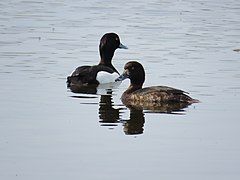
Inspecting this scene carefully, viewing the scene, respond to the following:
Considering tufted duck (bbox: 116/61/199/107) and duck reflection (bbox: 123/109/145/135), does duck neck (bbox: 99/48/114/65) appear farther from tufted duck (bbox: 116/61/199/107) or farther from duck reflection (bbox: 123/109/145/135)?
duck reflection (bbox: 123/109/145/135)

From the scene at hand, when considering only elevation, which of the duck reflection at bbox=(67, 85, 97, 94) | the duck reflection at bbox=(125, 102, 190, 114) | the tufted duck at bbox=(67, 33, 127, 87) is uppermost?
the duck reflection at bbox=(125, 102, 190, 114)

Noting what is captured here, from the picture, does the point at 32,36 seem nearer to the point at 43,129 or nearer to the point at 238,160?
the point at 43,129

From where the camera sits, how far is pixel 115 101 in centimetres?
1617

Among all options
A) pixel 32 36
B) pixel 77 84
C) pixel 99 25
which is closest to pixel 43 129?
pixel 77 84

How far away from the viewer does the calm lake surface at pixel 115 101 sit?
1084 centimetres

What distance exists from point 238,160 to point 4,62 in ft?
31.9

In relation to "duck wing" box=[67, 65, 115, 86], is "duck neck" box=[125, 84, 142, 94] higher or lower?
higher

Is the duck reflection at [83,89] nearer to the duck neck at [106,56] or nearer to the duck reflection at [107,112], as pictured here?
the duck reflection at [107,112]

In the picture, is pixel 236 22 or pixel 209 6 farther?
pixel 209 6

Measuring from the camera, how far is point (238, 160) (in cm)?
1115

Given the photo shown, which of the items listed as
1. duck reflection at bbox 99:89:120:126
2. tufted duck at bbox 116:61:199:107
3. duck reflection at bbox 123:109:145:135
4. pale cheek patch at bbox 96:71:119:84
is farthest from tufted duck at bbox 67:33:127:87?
duck reflection at bbox 123:109:145:135

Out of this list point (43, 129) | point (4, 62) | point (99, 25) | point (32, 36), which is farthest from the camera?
point (99, 25)

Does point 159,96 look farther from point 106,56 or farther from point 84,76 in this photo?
point 106,56

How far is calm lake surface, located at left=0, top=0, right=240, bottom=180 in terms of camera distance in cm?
1084
